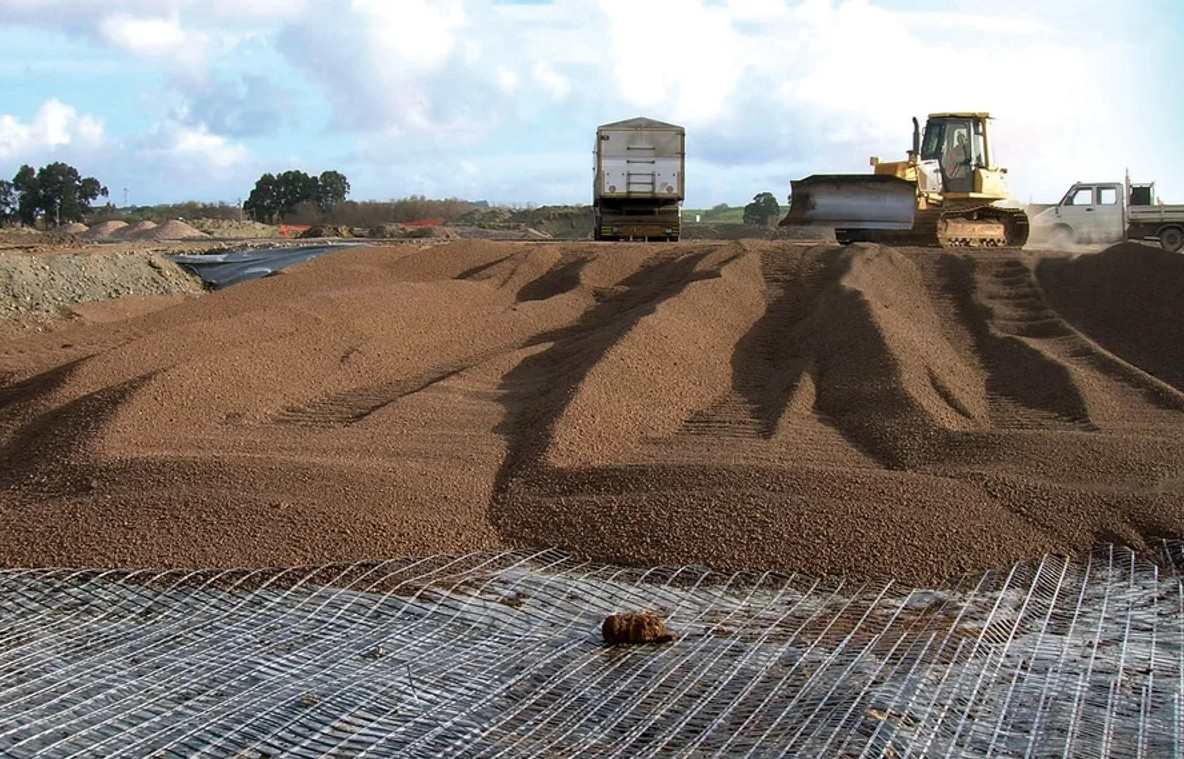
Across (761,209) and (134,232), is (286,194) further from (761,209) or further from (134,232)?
(761,209)

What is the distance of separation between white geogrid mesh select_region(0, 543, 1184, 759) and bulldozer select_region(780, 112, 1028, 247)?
12.9 m

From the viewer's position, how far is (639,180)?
22.8 meters

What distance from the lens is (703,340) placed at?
10.5 m

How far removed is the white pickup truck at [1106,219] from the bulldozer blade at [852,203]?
5335 millimetres

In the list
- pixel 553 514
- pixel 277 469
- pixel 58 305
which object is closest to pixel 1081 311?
pixel 553 514

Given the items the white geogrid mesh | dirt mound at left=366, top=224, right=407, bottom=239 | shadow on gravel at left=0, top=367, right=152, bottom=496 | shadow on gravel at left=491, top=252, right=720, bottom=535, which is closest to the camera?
the white geogrid mesh

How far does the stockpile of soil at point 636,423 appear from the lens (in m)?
5.70

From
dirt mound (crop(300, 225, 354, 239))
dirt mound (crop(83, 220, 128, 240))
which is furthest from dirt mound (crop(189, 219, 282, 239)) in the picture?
dirt mound (crop(300, 225, 354, 239))

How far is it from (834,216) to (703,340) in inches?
330

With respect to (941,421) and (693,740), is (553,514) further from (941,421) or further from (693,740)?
(941,421)

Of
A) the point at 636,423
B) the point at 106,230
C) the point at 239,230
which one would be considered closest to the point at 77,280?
the point at 636,423

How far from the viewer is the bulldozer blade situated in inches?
699

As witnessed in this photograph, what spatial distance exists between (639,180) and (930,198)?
6663 millimetres

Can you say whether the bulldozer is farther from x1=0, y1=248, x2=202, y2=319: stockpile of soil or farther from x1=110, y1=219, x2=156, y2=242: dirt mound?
x1=110, y1=219, x2=156, y2=242: dirt mound
